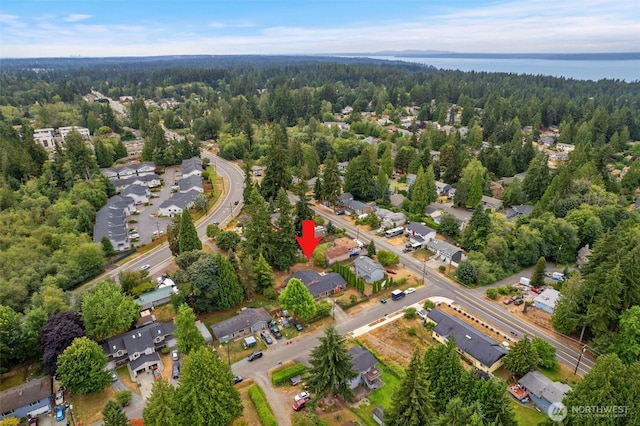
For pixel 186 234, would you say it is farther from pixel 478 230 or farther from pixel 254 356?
pixel 478 230

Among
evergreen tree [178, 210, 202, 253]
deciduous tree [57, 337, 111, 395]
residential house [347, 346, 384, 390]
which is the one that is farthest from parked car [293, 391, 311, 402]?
evergreen tree [178, 210, 202, 253]

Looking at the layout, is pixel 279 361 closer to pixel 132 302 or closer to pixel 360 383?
pixel 360 383

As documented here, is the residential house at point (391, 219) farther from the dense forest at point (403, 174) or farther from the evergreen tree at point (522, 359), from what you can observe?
the evergreen tree at point (522, 359)

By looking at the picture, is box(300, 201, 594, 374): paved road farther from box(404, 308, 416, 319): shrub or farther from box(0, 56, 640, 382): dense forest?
box(404, 308, 416, 319): shrub

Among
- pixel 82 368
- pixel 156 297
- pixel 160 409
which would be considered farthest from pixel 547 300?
pixel 82 368

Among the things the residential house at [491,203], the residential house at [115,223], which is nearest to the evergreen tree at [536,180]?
the residential house at [491,203]

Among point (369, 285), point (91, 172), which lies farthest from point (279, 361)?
point (91, 172)
